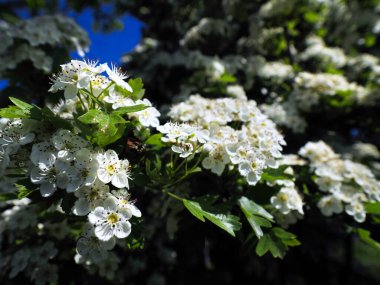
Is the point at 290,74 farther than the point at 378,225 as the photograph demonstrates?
Yes

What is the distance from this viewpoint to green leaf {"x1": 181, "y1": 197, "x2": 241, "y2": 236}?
1.64 m

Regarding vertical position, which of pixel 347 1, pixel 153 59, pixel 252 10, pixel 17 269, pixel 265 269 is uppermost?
pixel 347 1

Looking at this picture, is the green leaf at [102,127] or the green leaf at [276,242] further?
the green leaf at [276,242]

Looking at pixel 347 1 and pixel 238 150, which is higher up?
pixel 347 1

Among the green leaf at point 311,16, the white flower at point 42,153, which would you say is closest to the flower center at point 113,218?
the white flower at point 42,153

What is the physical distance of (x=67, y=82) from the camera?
5.10 feet

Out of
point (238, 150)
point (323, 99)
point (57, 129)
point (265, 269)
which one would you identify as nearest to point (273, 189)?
point (238, 150)

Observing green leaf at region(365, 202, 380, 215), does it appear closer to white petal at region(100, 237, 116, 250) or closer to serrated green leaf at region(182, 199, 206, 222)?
serrated green leaf at region(182, 199, 206, 222)

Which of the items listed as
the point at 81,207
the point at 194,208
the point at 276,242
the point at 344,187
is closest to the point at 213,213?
the point at 194,208

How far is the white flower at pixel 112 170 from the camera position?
1.46m

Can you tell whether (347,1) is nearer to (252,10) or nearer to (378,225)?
(252,10)

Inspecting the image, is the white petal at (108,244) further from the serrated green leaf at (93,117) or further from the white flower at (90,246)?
the serrated green leaf at (93,117)

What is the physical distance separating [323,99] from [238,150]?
178cm

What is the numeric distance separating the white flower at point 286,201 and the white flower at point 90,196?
0.99 metres
